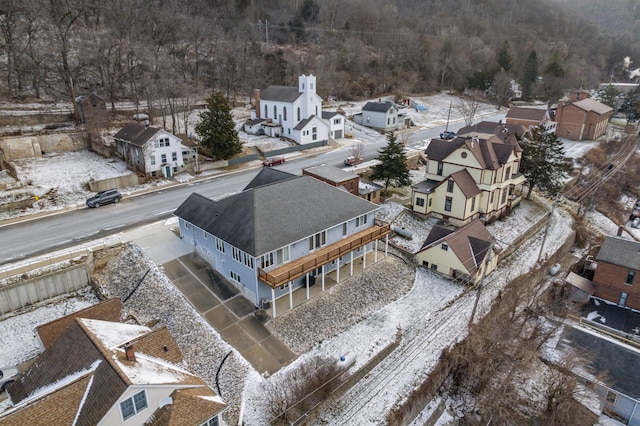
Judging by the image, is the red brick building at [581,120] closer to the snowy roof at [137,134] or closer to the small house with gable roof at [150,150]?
the small house with gable roof at [150,150]

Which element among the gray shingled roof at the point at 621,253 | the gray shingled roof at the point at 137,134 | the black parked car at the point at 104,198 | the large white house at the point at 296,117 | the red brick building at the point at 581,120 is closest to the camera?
the gray shingled roof at the point at 621,253

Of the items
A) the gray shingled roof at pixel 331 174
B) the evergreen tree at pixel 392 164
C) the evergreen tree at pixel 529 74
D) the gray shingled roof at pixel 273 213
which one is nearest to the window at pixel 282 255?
the gray shingled roof at pixel 273 213

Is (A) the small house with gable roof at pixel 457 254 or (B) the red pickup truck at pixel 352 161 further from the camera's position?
(B) the red pickup truck at pixel 352 161

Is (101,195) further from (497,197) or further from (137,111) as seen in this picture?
(497,197)

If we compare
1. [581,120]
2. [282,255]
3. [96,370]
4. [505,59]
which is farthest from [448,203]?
[505,59]

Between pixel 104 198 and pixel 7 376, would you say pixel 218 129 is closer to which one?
pixel 104 198

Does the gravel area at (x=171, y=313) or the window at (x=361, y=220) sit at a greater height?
the window at (x=361, y=220)

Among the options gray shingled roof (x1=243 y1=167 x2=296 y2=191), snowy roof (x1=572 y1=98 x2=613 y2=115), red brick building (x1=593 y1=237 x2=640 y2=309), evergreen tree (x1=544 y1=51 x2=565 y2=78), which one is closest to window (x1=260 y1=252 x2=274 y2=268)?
gray shingled roof (x1=243 y1=167 x2=296 y2=191)
